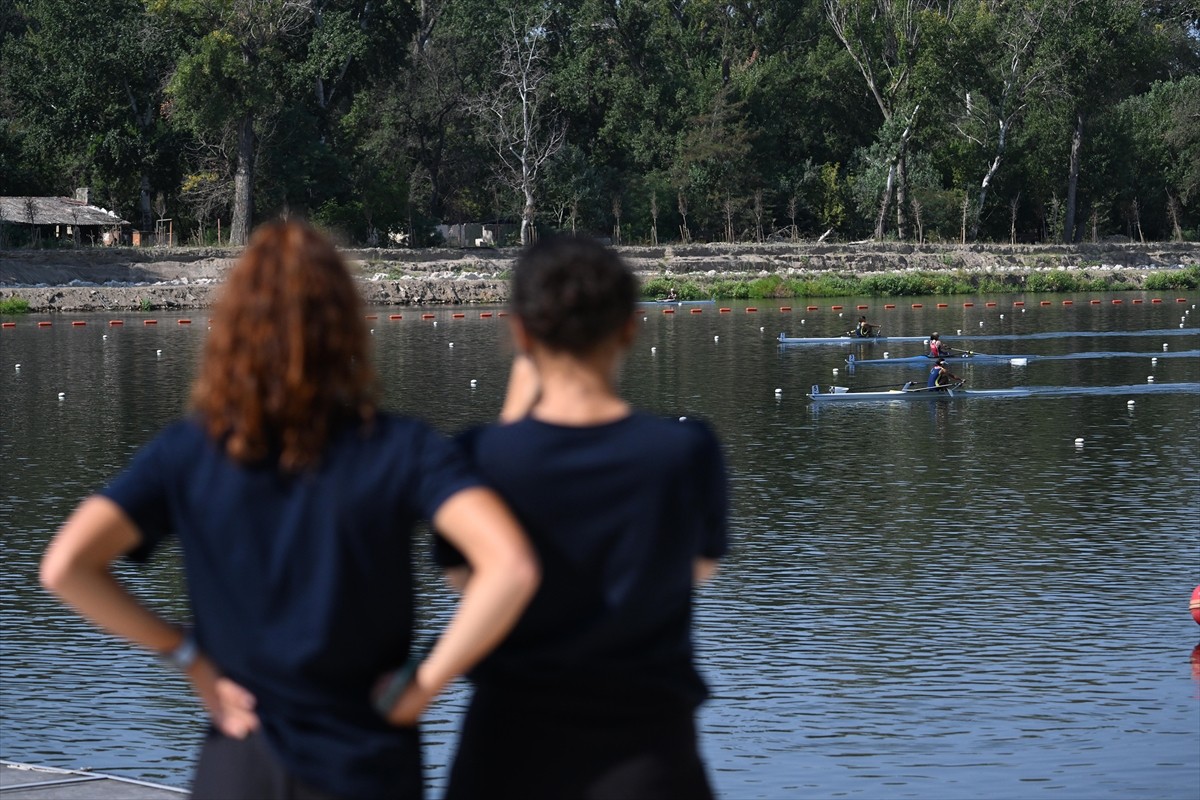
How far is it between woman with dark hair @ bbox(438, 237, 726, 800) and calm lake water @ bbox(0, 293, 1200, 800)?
24.2 feet

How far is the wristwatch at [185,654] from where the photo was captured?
3.76 meters

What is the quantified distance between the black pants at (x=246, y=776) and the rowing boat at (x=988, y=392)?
30318 mm

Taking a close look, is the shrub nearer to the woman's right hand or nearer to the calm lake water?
the calm lake water

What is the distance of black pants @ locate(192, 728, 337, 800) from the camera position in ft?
12.0

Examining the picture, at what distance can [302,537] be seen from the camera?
11.8 feet

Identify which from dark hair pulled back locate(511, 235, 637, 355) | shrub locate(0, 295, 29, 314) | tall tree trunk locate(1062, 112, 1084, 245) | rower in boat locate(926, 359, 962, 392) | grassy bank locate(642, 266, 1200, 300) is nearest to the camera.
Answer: dark hair pulled back locate(511, 235, 637, 355)

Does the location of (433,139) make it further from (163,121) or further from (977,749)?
(977,749)

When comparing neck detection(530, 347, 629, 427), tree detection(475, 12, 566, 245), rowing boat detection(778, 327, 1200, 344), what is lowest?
rowing boat detection(778, 327, 1200, 344)

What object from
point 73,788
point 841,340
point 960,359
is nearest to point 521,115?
point 841,340

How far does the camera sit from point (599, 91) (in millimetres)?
86438

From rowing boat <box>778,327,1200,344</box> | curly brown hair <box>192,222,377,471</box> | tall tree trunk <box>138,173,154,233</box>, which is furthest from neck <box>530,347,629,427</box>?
tall tree trunk <box>138,173,154,233</box>

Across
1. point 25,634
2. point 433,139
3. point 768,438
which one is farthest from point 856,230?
point 25,634

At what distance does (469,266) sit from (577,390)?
7135cm

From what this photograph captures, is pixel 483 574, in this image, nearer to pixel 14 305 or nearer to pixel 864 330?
pixel 864 330
